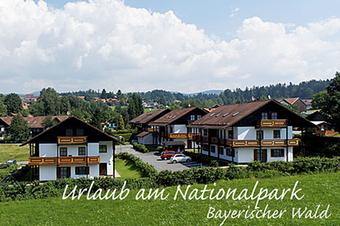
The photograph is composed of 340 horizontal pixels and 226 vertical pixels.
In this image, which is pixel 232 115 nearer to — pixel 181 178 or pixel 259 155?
pixel 259 155

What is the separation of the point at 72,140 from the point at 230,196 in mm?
23371

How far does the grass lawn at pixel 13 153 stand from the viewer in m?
72.1

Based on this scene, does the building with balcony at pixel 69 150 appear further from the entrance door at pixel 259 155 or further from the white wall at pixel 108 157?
the entrance door at pixel 259 155

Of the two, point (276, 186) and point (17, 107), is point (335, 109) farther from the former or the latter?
point (17, 107)

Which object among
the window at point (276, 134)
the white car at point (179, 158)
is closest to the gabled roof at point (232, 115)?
the window at point (276, 134)

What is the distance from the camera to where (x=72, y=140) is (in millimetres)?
43250

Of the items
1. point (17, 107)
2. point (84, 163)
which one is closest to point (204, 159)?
point (84, 163)

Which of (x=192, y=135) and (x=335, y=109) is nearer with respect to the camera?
(x=335, y=109)

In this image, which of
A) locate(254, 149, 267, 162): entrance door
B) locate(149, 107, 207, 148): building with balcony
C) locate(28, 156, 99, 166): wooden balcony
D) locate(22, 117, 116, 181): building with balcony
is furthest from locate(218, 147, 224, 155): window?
locate(28, 156, 99, 166): wooden balcony

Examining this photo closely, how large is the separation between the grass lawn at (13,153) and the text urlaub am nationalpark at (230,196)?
4908 centimetres

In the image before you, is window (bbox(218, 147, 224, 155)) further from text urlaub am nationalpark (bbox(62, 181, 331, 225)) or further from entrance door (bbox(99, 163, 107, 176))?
text urlaub am nationalpark (bbox(62, 181, 331, 225))

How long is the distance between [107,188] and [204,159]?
2507 centimetres

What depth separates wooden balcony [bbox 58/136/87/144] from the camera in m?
43.2

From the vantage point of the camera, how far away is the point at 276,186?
25.4 m
